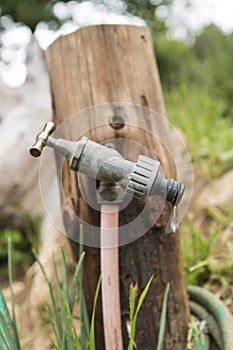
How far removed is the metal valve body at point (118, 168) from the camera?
0.79 meters

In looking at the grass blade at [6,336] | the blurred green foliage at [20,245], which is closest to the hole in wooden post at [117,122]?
the grass blade at [6,336]

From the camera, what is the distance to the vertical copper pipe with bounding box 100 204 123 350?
0.97m

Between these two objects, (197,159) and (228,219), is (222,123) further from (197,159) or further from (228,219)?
(228,219)

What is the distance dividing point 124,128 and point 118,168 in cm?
23

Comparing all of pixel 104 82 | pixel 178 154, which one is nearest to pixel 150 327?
pixel 178 154

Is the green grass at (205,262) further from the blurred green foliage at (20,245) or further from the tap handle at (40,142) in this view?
the blurred green foliage at (20,245)

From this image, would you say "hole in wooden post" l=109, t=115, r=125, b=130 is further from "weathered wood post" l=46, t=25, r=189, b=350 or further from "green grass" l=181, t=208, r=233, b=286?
"green grass" l=181, t=208, r=233, b=286

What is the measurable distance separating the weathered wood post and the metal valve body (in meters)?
0.17

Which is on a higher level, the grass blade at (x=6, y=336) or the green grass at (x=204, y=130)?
the green grass at (x=204, y=130)

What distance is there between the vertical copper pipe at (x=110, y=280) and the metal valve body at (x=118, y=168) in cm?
13

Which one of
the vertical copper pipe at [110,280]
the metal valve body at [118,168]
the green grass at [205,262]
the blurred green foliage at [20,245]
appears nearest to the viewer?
the metal valve body at [118,168]

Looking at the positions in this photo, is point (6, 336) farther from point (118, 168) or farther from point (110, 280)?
point (118, 168)

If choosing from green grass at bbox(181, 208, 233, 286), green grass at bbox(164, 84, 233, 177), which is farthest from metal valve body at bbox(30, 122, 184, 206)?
green grass at bbox(164, 84, 233, 177)

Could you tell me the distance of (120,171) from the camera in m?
0.83
